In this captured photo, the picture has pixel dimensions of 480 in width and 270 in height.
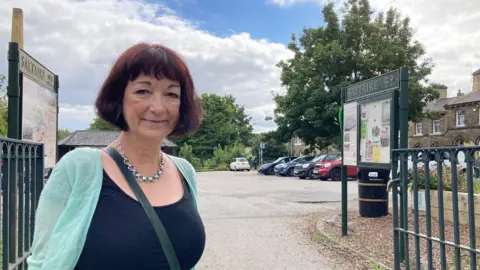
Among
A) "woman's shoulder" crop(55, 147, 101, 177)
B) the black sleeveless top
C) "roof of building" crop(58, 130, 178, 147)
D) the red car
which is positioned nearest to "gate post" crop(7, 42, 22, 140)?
"woman's shoulder" crop(55, 147, 101, 177)

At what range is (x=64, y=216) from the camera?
1.54 metres

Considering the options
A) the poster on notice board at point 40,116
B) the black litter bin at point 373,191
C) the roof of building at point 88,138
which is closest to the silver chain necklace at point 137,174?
the poster on notice board at point 40,116

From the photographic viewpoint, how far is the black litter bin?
839 cm

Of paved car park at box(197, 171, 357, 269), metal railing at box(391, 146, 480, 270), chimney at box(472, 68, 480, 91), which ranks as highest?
Answer: chimney at box(472, 68, 480, 91)

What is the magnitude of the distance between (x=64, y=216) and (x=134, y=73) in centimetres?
67

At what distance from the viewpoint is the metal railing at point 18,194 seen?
2.41m

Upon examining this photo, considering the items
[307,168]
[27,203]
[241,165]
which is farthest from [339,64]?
[27,203]

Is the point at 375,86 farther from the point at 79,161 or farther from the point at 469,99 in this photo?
the point at 469,99

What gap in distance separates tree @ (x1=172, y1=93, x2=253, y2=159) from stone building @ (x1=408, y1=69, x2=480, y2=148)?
24.6 meters

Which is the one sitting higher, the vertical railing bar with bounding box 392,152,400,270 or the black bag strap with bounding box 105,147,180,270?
the black bag strap with bounding box 105,147,180,270

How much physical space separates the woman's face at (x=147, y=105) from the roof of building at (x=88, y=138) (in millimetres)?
41522

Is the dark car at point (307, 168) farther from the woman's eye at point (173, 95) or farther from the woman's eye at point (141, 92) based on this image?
the woman's eye at point (141, 92)

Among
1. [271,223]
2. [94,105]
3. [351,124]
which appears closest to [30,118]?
[94,105]

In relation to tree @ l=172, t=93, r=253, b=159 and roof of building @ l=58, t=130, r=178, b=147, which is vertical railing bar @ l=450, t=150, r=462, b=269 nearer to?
roof of building @ l=58, t=130, r=178, b=147
